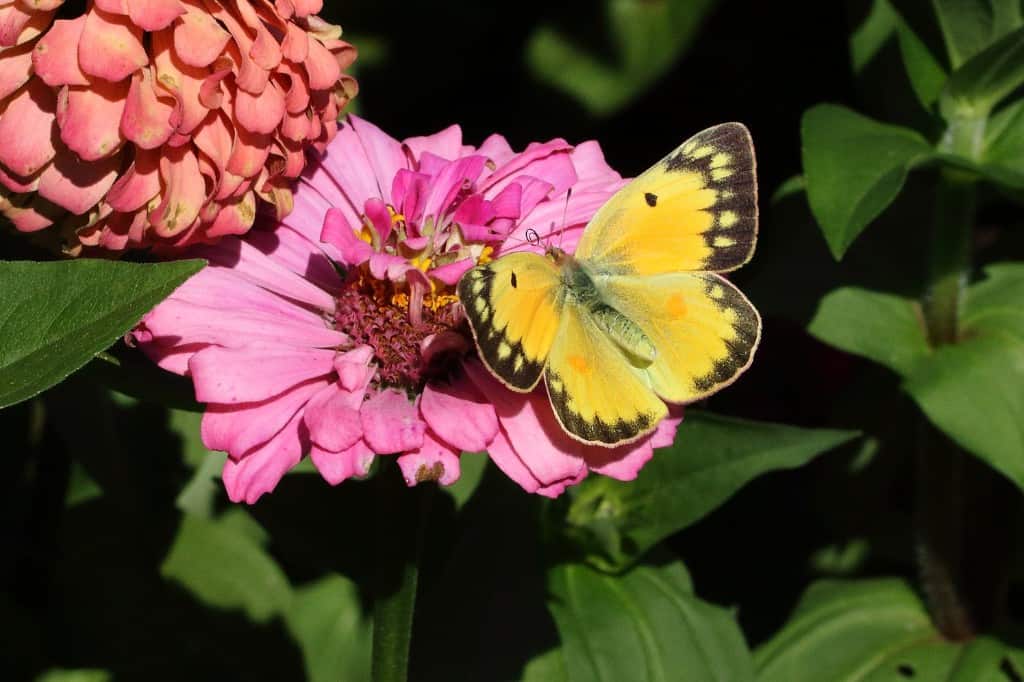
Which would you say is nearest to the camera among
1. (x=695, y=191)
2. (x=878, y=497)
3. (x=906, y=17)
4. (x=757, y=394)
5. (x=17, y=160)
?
(x=17, y=160)

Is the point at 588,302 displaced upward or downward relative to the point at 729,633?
upward

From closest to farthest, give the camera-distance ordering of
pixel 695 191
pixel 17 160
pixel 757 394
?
pixel 17 160 < pixel 695 191 < pixel 757 394

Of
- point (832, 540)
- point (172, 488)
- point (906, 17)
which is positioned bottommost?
point (832, 540)

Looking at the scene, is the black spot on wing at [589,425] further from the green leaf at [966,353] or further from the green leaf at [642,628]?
the green leaf at [966,353]

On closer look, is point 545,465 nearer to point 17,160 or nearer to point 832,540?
point 17,160

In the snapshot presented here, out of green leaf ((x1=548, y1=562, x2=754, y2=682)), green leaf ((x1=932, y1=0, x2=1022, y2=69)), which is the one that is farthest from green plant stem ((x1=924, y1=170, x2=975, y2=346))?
green leaf ((x1=548, y1=562, x2=754, y2=682))

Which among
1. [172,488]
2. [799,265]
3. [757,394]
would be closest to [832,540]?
[757,394]

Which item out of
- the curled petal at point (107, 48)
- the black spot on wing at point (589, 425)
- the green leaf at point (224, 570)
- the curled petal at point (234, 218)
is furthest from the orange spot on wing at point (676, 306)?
the green leaf at point (224, 570)
